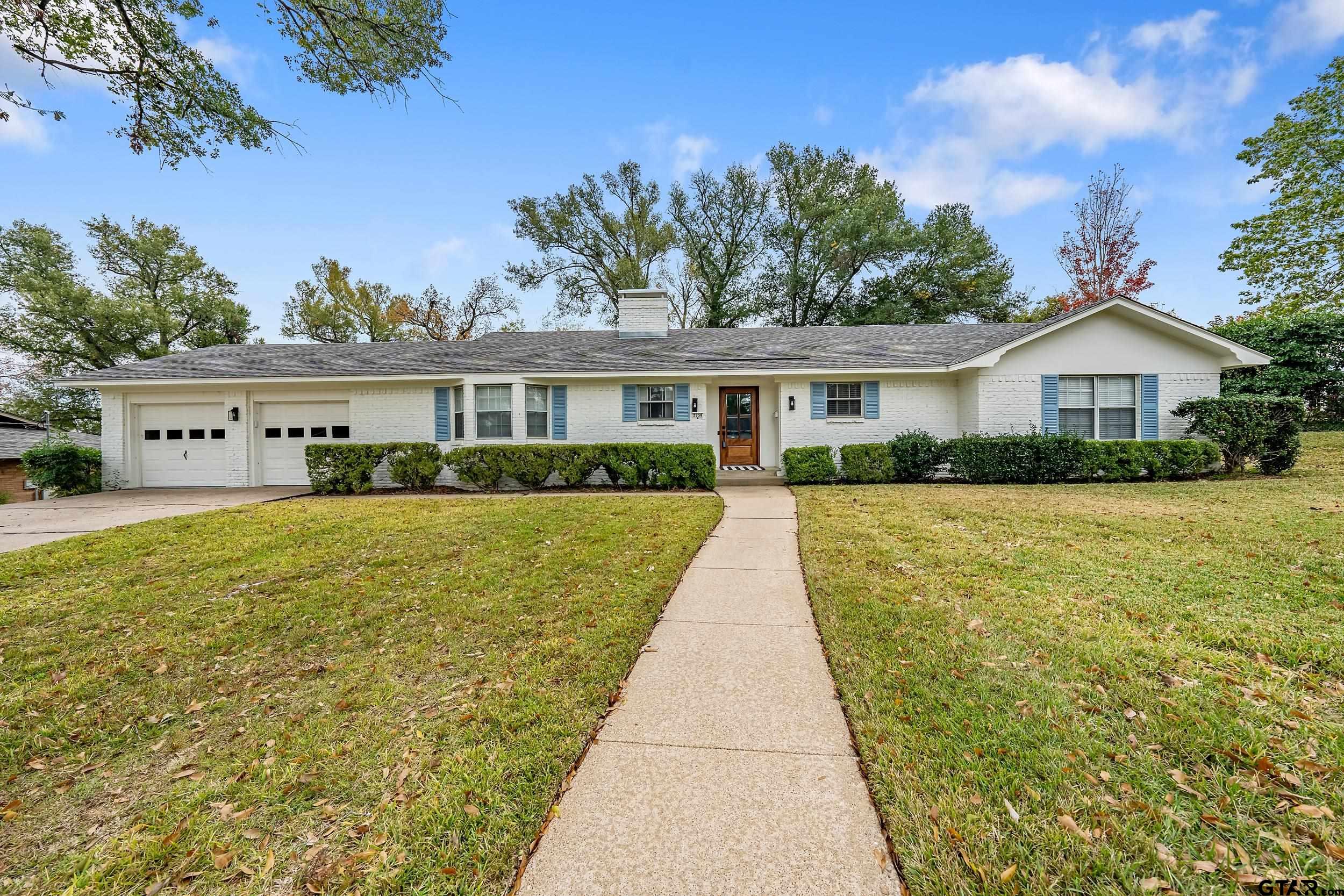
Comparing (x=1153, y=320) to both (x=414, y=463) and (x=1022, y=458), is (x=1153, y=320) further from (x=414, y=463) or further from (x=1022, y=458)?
(x=414, y=463)

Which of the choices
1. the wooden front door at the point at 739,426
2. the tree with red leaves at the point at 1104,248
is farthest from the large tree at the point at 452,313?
the tree with red leaves at the point at 1104,248

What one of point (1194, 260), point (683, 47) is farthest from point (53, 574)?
point (1194, 260)

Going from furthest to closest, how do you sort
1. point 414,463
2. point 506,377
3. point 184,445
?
point 184,445 < point 506,377 < point 414,463

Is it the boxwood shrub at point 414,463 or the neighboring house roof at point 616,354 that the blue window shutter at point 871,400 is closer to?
the neighboring house roof at point 616,354

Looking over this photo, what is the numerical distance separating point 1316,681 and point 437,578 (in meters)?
6.08

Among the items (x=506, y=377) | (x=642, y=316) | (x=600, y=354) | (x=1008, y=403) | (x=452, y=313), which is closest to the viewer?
(x=1008, y=403)

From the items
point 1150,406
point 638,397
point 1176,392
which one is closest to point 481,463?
point 638,397

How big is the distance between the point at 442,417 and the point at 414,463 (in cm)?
164

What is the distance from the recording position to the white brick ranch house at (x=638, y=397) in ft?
37.7

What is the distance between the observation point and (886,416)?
41.0 feet

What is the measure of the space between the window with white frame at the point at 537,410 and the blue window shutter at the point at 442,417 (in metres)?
1.96

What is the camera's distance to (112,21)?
4.91 metres

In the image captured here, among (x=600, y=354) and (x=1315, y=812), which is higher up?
(x=600, y=354)

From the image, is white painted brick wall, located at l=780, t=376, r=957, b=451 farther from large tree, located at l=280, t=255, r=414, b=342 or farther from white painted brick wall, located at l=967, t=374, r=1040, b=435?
large tree, located at l=280, t=255, r=414, b=342
